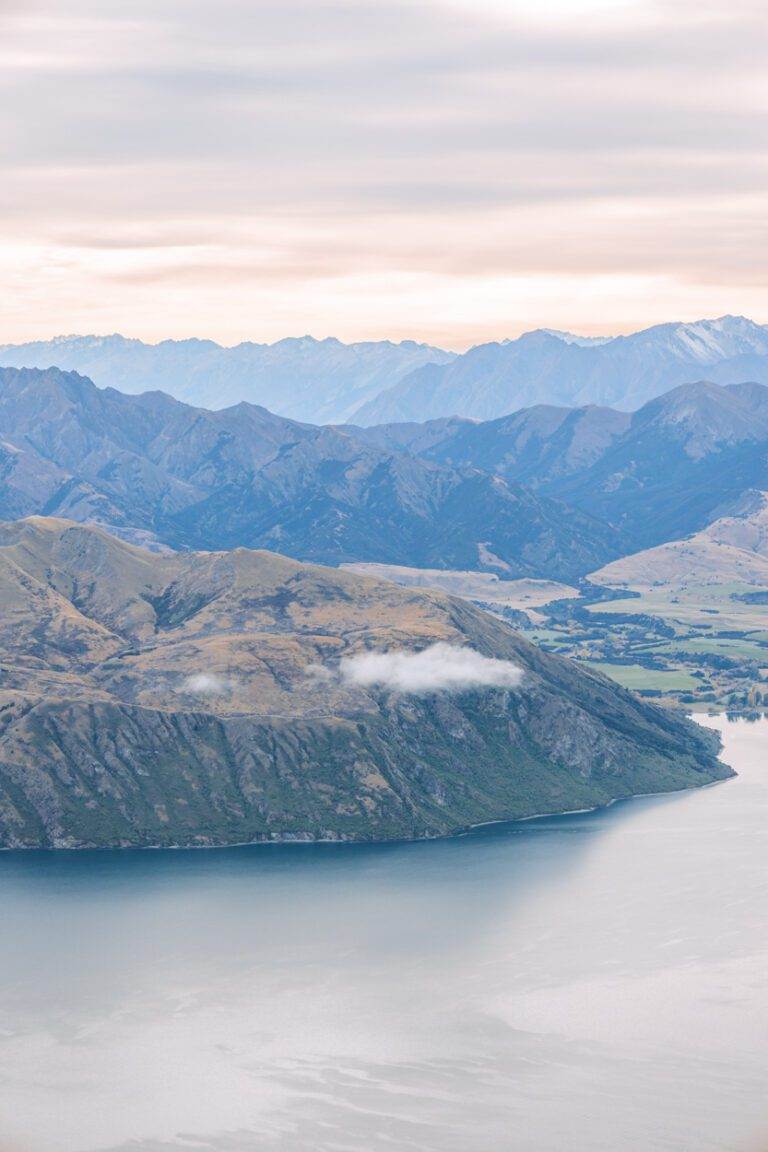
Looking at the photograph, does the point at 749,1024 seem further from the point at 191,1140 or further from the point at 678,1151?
the point at 191,1140

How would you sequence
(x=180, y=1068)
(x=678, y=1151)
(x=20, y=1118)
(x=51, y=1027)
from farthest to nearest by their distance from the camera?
(x=51, y=1027), (x=180, y=1068), (x=20, y=1118), (x=678, y=1151)

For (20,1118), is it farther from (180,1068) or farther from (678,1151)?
(678,1151)

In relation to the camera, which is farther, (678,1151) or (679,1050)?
(679,1050)

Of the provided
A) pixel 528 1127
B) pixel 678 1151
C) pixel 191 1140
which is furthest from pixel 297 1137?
pixel 678 1151

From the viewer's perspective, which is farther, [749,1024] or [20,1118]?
[749,1024]

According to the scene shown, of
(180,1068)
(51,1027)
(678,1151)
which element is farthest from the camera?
(51,1027)

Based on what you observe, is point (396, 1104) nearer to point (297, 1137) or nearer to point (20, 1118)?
point (297, 1137)

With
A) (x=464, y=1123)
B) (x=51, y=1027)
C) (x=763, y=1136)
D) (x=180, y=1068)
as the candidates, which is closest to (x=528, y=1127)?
(x=464, y=1123)

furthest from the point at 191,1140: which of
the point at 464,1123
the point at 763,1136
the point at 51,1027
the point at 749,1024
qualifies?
the point at 749,1024
